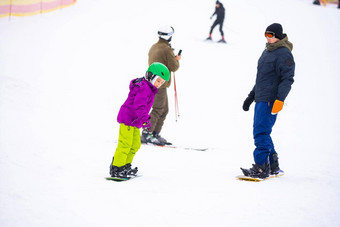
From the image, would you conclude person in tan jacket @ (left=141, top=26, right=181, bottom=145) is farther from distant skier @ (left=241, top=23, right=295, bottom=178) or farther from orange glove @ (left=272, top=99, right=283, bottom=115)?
orange glove @ (left=272, top=99, right=283, bottom=115)

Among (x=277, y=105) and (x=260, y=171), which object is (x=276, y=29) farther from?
(x=260, y=171)

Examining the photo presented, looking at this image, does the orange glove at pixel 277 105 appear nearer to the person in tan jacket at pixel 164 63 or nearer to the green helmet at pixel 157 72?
the green helmet at pixel 157 72

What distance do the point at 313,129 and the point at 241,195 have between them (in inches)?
203

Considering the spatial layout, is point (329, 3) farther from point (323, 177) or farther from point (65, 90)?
point (323, 177)

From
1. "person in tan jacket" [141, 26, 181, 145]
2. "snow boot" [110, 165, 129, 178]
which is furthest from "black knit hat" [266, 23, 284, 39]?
"snow boot" [110, 165, 129, 178]

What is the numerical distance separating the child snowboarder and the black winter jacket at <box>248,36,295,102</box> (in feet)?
3.98

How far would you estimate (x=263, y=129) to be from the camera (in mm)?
4703

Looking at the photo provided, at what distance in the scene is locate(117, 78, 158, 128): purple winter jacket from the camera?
4.40 m

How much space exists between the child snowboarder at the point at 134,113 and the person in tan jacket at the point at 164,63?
181 cm

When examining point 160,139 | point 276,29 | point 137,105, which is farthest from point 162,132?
point 276,29

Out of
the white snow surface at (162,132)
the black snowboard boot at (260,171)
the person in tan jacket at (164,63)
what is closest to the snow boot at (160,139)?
the person in tan jacket at (164,63)

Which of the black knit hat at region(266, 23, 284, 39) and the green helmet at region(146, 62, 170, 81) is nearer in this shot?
the green helmet at region(146, 62, 170, 81)

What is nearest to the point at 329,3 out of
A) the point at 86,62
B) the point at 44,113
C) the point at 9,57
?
the point at 86,62

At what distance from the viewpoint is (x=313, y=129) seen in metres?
8.54
